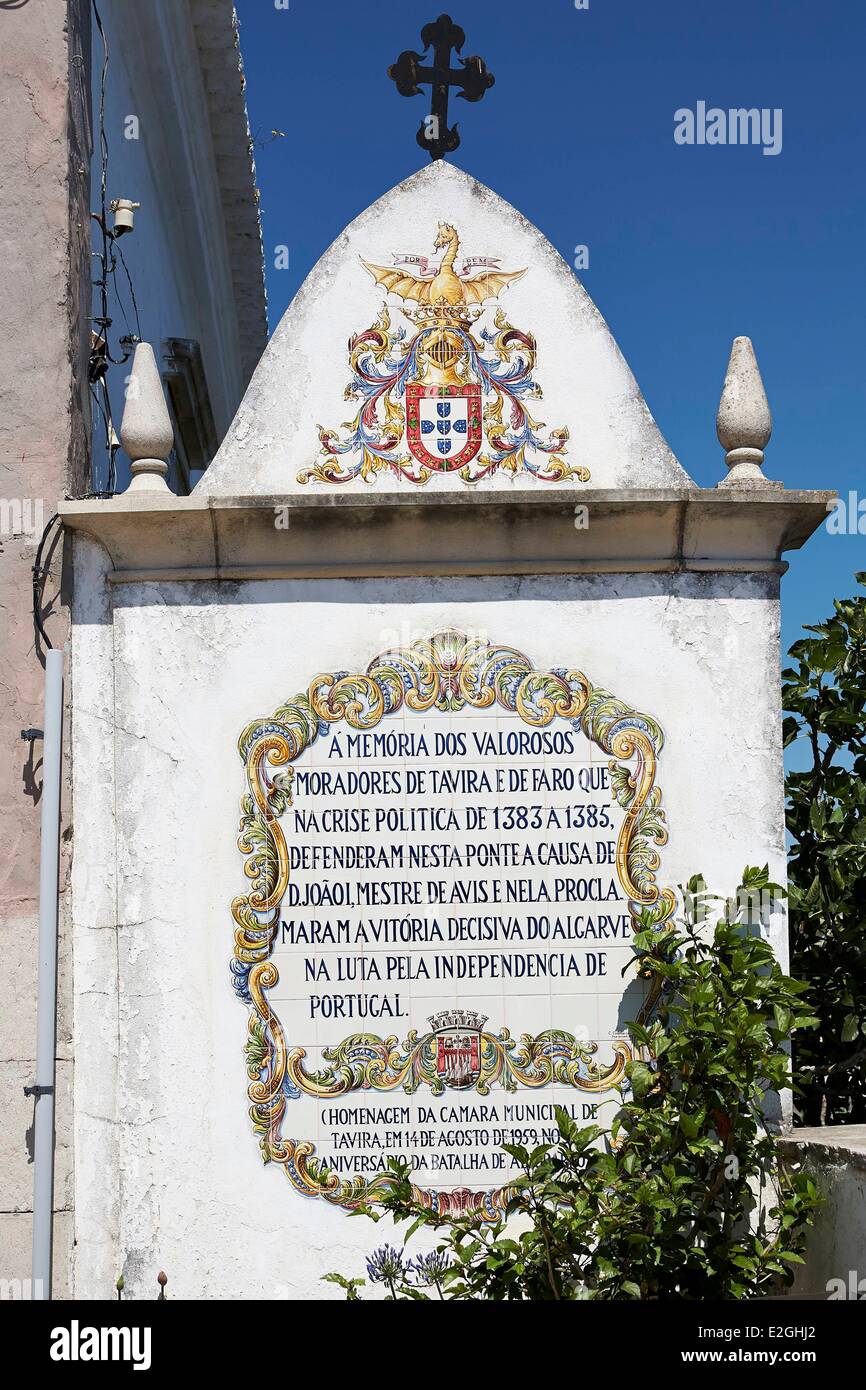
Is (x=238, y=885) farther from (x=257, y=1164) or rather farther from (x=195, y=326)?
(x=195, y=326)

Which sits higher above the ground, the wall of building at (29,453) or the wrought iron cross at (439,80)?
the wrought iron cross at (439,80)

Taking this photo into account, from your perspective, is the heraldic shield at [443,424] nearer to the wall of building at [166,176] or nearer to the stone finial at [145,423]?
the stone finial at [145,423]

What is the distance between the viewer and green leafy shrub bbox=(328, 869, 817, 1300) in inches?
199

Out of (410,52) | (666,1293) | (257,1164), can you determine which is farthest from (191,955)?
(410,52)

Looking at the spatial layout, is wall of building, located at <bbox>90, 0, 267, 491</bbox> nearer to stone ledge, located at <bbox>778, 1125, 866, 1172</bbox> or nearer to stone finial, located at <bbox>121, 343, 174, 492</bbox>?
stone finial, located at <bbox>121, 343, 174, 492</bbox>

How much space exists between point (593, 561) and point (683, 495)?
0.44m

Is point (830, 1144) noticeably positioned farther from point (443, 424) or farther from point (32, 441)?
point (32, 441)

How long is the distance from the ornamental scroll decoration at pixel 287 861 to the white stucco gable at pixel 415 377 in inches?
29.9

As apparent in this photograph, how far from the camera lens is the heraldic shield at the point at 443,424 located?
595cm

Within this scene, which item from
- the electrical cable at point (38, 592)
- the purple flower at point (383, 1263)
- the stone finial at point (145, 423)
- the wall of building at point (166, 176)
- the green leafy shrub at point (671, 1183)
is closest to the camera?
the green leafy shrub at point (671, 1183)

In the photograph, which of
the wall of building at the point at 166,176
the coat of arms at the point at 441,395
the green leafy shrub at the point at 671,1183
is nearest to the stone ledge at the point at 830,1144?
the green leafy shrub at the point at 671,1183

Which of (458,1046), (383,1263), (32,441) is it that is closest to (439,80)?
(32,441)

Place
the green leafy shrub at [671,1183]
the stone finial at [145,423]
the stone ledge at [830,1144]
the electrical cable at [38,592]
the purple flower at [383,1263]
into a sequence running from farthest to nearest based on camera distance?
the stone finial at [145,423], the electrical cable at [38,592], the purple flower at [383,1263], the stone ledge at [830,1144], the green leafy shrub at [671,1183]

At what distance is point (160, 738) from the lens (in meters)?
5.81
